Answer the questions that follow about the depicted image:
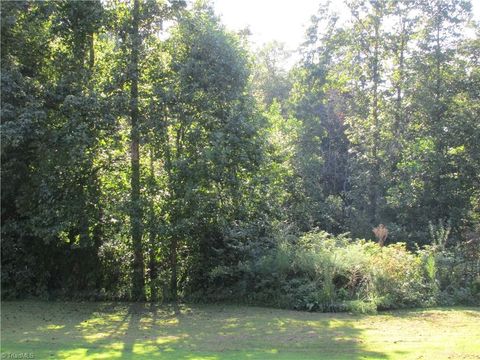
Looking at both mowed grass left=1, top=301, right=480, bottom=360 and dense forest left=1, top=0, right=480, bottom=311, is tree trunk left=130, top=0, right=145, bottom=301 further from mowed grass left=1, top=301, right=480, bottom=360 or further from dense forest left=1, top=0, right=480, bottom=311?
mowed grass left=1, top=301, right=480, bottom=360

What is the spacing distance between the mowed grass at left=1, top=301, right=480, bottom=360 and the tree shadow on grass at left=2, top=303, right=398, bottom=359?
0.02m

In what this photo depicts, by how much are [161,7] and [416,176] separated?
14204mm

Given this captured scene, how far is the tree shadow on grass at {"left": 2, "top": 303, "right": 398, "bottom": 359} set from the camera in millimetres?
8609

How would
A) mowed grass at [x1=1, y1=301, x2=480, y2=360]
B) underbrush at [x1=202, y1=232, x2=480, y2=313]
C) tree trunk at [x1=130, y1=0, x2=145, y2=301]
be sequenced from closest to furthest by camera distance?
mowed grass at [x1=1, y1=301, x2=480, y2=360], underbrush at [x1=202, y1=232, x2=480, y2=313], tree trunk at [x1=130, y1=0, x2=145, y2=301]

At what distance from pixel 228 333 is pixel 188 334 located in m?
0.84

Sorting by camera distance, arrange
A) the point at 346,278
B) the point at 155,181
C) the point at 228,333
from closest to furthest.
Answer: the point at 228,333 → the point at 346,278 → the point at 155,181

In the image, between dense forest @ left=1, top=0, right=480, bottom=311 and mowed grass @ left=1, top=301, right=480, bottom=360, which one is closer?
mowed grass @ left=1, top=301, right=480, bottom=360

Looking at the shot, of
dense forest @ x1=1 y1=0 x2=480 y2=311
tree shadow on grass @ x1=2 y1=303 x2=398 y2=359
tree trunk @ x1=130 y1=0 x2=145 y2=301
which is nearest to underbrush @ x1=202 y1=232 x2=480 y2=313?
dense forest @ x1=1 y1=0 x2=480 y2=311

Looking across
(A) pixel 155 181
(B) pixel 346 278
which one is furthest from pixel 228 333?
(A) pixel 155 181

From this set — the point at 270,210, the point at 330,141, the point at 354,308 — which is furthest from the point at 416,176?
the point at 354,308

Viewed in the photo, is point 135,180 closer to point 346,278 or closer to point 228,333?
point 228,333

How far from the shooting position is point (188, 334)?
1048 cm

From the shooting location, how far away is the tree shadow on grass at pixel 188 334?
8.61m

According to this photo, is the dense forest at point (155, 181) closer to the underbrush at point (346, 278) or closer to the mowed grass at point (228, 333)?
the underbrush at point (346, 278)
